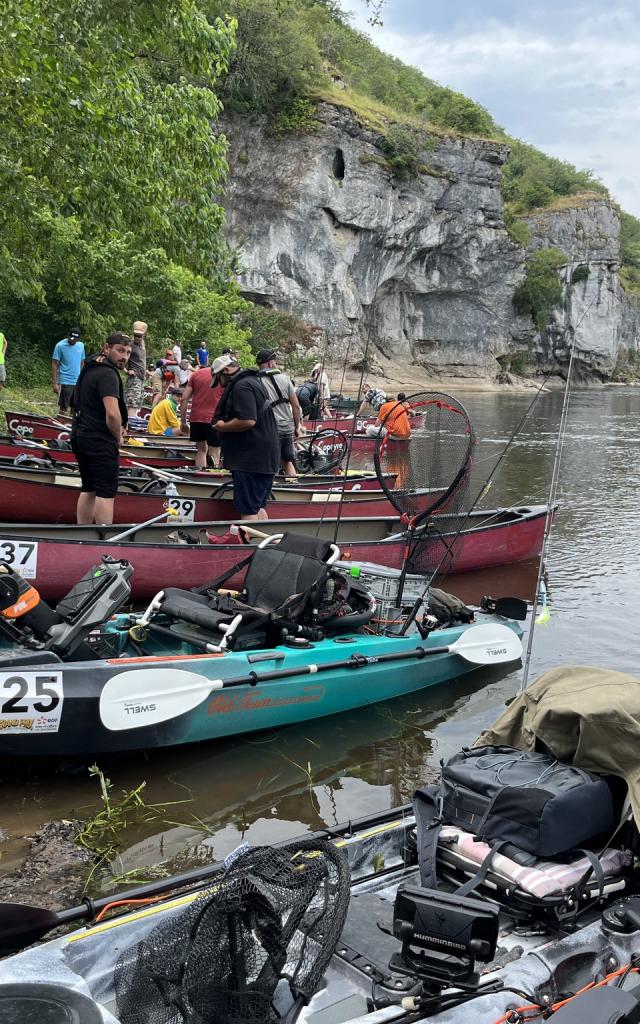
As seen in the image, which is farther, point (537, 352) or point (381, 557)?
point (537, 352)

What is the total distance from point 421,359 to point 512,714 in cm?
5462

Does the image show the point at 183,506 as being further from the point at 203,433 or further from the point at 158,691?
the point at 158,691

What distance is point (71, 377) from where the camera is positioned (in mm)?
16234

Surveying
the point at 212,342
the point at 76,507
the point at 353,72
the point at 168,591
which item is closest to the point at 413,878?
the point at 168,591

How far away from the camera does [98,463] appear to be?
8281mm

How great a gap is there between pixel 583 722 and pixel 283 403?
339 inches

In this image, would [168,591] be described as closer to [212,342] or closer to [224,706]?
[224,706]

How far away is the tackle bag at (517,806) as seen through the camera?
332cm

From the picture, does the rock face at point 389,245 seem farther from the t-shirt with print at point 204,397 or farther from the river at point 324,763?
the river at point 324,763

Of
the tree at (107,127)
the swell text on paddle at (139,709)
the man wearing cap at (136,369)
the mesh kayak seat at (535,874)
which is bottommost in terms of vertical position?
the swell text on paddle at (139,709)

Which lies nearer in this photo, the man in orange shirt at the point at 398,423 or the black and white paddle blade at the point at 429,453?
the black and white paddle blade at the point at 429,453

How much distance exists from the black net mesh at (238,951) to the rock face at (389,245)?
3410 cm

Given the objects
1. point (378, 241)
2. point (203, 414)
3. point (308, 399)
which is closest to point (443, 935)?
point (203, 414)

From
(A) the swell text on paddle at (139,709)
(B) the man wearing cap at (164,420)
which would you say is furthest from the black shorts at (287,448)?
(A) the swell text on paddle at (139,709)
